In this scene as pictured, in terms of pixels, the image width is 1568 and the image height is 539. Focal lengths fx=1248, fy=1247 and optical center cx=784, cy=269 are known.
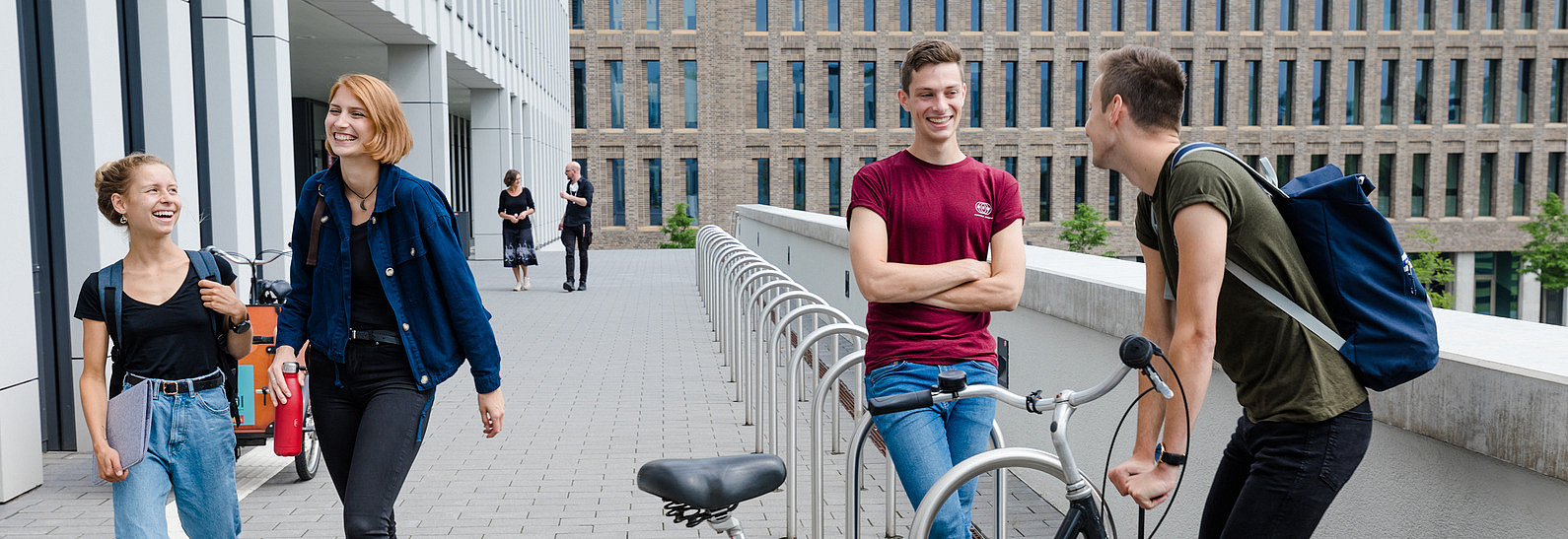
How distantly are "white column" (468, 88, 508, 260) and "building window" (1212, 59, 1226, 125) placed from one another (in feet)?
117

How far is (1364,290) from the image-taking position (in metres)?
2.15

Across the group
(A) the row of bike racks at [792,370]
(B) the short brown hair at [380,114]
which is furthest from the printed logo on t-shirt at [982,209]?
(B) the short brown hair at [380,114]

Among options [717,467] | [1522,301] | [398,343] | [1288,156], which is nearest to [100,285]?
[398,343]

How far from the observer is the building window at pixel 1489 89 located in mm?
53875

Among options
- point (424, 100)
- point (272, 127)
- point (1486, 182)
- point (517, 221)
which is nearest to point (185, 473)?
point (272, 127)

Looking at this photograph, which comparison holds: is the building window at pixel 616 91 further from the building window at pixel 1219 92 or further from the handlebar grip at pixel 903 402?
the handlebar grip at pixel 903 402

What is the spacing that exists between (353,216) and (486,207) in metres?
23.2

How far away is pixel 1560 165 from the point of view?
5409 cm

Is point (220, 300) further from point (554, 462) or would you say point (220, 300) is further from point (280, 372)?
point (554, 462)

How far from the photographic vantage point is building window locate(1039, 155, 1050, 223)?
5262cm

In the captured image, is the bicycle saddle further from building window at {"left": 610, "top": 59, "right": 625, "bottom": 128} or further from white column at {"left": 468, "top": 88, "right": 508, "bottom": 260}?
building window at {"left": 610, "top": 59, "right": 625, "bottom": 128}

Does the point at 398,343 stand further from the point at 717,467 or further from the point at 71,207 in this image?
the point at 71,207

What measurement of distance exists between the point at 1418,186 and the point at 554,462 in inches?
2197

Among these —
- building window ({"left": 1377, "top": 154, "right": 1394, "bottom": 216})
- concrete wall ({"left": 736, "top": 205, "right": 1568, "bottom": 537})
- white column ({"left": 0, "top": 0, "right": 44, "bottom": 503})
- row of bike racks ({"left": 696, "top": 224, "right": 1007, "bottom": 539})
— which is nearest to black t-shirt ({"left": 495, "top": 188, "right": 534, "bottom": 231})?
row of bike racks ({"left": 696, "top": 224, "right": 1007, "bottom": 539})
